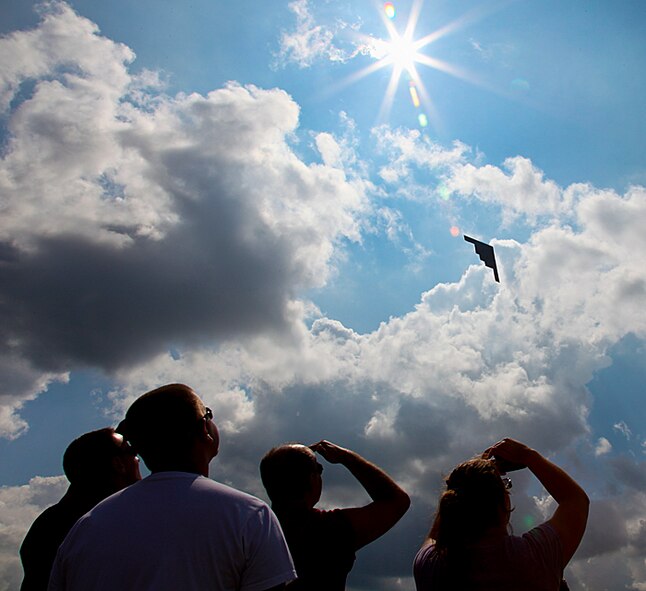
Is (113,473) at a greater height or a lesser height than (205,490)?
greater

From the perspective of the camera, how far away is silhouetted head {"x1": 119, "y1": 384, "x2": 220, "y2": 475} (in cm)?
294

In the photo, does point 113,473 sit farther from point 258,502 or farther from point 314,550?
point 258,502

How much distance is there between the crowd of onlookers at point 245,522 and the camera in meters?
2.62

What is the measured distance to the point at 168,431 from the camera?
116 inches

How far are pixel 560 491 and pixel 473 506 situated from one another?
635mm

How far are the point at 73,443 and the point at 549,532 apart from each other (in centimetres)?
335

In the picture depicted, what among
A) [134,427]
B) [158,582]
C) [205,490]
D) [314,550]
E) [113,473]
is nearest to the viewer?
[158,582]

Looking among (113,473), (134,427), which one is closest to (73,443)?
(113,473)

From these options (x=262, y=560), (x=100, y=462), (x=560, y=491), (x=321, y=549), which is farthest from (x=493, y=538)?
(x=100, y=462)

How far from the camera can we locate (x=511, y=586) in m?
3.43

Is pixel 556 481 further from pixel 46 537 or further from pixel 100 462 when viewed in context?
pixel 46 537

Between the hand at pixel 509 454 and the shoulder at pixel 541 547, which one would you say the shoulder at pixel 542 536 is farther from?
the hand at pixel 509 454

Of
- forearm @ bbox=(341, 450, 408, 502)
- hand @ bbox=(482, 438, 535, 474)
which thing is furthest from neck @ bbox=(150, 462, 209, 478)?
hand @ bbox=(482, 438, 535, 474)

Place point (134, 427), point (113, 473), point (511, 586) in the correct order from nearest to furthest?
point (134, 427) → point (511, 586) → point (113, 473)
